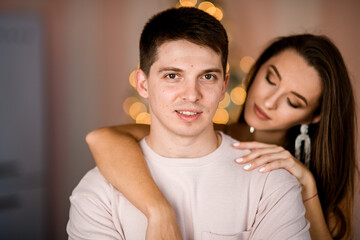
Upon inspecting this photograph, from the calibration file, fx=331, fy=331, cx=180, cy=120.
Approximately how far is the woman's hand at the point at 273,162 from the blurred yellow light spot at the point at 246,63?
178cm

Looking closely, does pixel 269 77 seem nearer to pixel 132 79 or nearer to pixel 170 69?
pixel 170 69

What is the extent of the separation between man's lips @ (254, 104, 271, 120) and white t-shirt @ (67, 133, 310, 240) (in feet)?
1.76

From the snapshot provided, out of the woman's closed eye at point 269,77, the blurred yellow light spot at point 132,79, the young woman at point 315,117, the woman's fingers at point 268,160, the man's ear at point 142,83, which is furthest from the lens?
the blurred yellow light spot at point 132,79

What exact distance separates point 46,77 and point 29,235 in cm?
151

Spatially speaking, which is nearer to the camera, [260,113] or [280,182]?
[280,182]

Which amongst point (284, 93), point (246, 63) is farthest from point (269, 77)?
point (246, 63)

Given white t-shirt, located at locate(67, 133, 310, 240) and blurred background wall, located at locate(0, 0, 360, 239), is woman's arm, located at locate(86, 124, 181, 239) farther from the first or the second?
blurred background wall, located at locate(0, 0, 360, 239)

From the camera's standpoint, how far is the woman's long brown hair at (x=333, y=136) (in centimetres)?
173

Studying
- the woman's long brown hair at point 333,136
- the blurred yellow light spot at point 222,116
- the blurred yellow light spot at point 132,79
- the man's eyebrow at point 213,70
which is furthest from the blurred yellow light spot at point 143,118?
the man's eyebrow at point 213,70

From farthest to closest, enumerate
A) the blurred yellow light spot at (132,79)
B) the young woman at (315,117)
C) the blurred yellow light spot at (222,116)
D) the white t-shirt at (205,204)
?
1. the blurred yellow light spot at (132,79)
2. the blurred yellow light spot at (222,116)
3. the young woman at (315,117)
4. the white t-shirt at (205,204)

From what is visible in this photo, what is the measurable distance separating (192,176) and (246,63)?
217cm

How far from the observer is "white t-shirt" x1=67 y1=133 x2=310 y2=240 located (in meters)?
1.23

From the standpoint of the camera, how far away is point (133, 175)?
1261 mm

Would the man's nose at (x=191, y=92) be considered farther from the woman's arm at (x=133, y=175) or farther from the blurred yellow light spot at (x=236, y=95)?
the blurred yellow light spot at (x=236, y=95)
